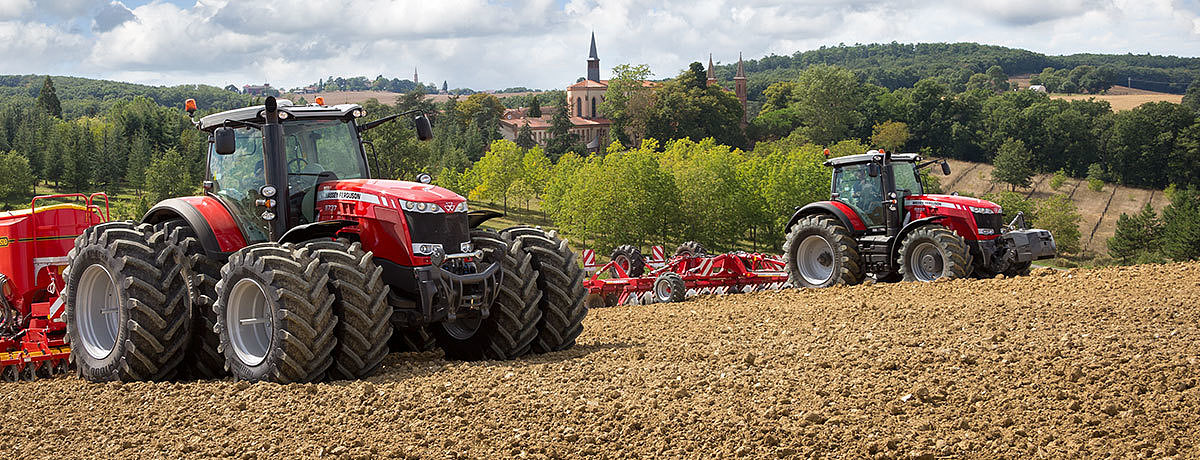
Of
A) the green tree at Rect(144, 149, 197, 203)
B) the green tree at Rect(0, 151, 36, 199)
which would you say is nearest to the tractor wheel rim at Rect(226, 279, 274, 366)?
the green tree at Rect(144, 149, 197, 203)

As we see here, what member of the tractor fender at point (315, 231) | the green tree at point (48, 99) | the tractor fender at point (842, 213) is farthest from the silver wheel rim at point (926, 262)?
the green tree at point (48, 99)

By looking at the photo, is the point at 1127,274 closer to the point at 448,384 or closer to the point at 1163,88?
the point at 448,384

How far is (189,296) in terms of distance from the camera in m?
7.89

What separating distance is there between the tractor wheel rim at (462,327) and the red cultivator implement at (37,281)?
3.69m

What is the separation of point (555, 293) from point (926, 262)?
8256mm

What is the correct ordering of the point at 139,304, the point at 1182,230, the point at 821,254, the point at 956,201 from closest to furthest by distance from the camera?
the point at 139,304 < the point at 956,201 < the point at 821,254 < the point at 1182,230

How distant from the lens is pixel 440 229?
24.4ft

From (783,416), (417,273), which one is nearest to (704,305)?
(417,273)

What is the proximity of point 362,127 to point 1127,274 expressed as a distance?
10.7 meters

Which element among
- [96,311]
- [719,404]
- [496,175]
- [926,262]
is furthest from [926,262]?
[496,175]

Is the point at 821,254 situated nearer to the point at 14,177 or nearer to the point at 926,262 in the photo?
the point at 926,262

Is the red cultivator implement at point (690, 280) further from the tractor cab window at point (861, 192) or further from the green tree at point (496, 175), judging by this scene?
the green tree at point (496, 175)

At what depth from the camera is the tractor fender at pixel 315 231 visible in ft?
25.1

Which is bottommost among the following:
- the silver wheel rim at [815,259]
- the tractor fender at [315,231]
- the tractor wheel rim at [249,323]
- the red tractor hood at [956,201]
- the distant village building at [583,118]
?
the silver wheel rim at [815,259]
